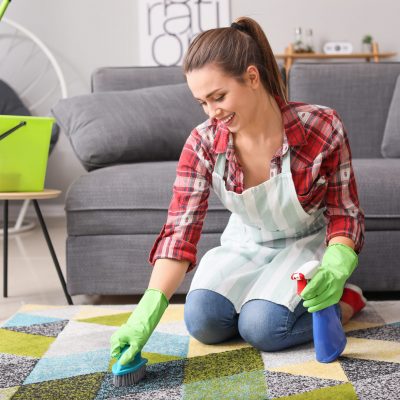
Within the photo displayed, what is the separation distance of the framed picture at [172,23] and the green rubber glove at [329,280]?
306 cm

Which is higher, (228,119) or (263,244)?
(228,119)

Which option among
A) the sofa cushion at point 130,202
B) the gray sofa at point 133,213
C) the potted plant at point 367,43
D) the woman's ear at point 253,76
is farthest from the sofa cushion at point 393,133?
the potted plant at point 367,43

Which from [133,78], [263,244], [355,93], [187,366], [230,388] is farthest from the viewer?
[133,78]

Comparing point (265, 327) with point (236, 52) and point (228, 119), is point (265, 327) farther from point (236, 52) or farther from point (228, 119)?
point (236, 52)

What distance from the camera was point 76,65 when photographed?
13.8 feet

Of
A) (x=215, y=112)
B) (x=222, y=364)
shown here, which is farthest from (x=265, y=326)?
(x=215, y=112)

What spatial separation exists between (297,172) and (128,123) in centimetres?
93

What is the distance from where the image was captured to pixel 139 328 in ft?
4.17

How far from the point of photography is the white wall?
13.7 feet

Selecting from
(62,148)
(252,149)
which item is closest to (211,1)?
(62,148)

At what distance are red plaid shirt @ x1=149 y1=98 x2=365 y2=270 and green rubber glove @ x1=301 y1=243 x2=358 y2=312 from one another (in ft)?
0.26

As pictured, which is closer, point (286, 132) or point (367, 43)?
point (286, 132)

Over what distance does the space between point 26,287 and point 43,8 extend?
2409mm

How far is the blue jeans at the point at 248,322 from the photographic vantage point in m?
1.45
